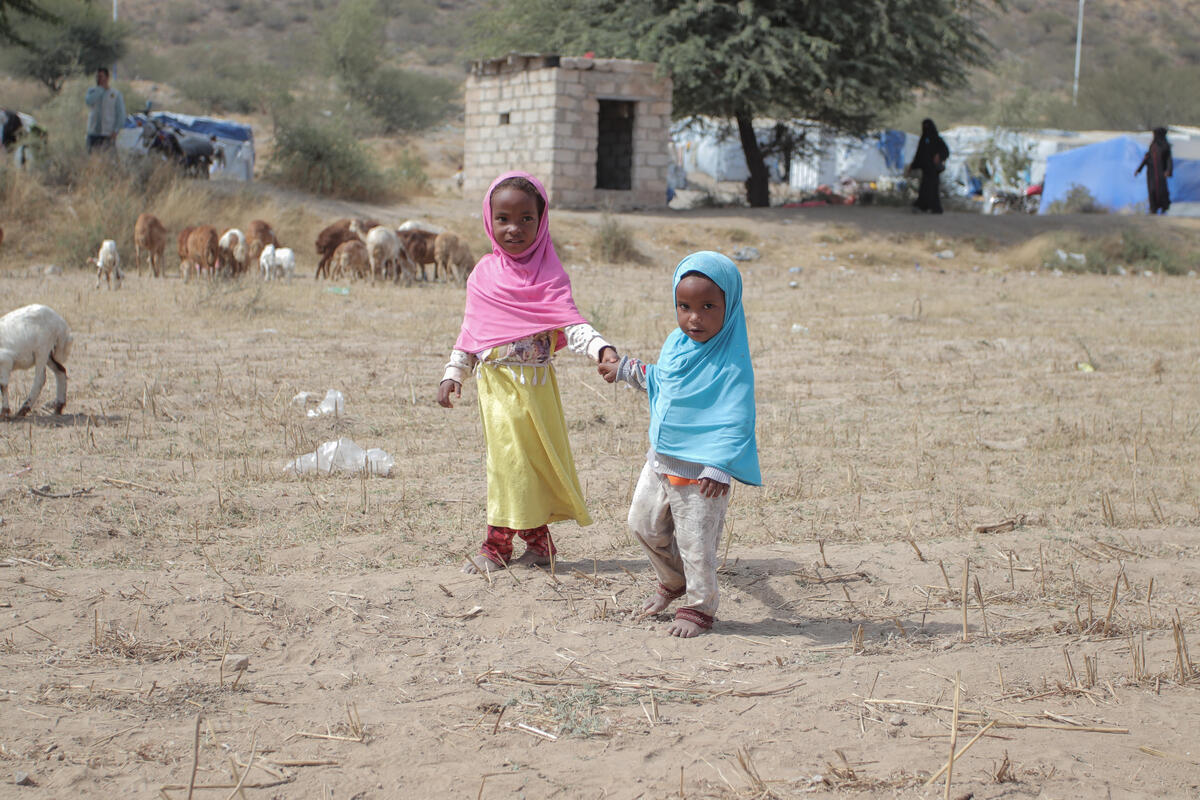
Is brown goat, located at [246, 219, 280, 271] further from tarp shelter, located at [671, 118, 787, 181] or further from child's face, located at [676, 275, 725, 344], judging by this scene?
tarp shelter, located at [671, 118, 787, 181]

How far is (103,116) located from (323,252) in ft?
16.0

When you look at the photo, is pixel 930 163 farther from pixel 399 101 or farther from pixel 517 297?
pixel 399 101

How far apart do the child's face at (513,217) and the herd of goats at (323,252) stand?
8.31m

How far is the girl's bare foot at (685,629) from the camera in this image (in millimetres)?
3469

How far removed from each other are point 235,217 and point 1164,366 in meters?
11.4

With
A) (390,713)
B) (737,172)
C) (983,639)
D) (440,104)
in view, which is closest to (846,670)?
(983,639)

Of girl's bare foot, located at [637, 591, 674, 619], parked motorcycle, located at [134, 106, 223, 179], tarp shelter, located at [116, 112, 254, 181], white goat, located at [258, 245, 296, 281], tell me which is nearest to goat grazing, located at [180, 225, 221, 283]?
white goat, located at [258, 245, 296, 281]

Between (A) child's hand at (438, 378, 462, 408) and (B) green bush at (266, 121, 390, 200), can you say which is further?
(B) green bush at (266, 121, 390, 200)

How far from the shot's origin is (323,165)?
17953 mm

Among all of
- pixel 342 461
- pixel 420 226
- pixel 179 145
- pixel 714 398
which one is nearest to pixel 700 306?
pixel 714 398

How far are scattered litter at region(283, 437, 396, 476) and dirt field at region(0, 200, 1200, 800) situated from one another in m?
0.17

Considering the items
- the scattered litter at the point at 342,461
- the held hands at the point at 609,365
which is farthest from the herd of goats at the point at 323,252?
the held hands at the point at 609,365

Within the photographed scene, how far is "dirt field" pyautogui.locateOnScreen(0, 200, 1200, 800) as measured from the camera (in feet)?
8.70

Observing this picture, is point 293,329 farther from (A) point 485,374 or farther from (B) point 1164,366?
(B) point 1164,366
